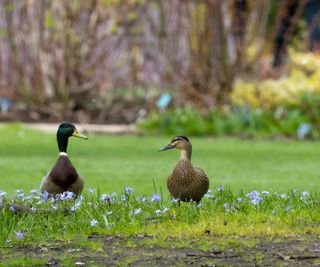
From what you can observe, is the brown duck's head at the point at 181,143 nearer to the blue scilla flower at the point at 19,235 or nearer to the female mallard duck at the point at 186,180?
the female mallard duck at the point at 186,180

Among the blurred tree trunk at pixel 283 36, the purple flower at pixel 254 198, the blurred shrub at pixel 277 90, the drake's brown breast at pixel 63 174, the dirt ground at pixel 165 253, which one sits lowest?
the dirt ground at pixel 165 253

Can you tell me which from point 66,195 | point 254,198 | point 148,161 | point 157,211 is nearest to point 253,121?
point 148,161

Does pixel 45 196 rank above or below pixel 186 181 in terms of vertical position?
below

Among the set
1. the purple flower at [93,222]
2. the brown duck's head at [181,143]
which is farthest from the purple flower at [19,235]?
the brown duck's head at [181,143]

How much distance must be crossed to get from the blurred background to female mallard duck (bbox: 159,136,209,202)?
35.4 ft

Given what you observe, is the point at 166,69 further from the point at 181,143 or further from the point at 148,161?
the point at 181,143

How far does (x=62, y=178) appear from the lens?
8.43m

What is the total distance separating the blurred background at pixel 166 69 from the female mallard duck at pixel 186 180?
1078 cm

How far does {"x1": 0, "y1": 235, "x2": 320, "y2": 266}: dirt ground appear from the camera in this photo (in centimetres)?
634

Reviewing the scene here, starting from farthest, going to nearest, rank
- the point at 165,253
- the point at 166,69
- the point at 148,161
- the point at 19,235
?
the point at 166,69, the point at 148,161, the point at 19,235, the point at 165,253

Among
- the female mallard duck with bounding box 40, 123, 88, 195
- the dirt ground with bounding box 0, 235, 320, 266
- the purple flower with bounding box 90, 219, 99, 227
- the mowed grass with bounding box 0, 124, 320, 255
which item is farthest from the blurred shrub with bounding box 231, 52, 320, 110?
the dirt ground with bounding box 0, 235, 320, 266

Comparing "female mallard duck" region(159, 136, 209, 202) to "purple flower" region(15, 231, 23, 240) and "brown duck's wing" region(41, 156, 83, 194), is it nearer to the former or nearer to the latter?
"brown duck's wing" region(41, 156, 83, 194)

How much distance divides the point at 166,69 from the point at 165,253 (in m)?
15.5

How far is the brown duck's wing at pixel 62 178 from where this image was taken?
27.7 ft
